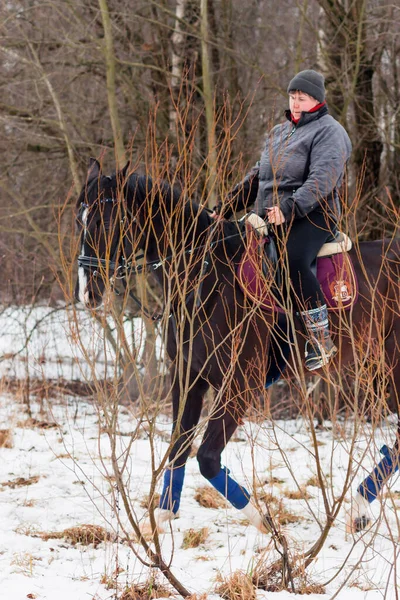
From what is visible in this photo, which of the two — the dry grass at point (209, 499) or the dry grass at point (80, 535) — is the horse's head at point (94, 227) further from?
the dry grass at point (209, 499)

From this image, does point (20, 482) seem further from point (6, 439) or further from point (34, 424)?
point (34, 424)

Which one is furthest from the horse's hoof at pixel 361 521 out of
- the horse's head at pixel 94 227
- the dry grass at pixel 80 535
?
the horse's head at pixel 94 227

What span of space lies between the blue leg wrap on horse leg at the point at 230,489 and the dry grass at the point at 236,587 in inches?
32.9

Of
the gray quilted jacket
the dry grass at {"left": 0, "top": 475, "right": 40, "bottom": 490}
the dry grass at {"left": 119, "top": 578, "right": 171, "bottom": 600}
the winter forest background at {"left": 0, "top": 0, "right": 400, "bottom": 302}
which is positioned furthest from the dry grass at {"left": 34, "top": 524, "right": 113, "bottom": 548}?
the winter forest background at {"left": 0, "top": 0, "right": 400, "bottom": 302}

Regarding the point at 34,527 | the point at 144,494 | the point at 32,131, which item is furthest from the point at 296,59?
the point at 34,527

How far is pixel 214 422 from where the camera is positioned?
4.05 m

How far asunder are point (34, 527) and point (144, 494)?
100cm

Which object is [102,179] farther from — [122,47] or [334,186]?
[122,47]

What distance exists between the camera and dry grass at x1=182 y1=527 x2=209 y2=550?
4059 mm

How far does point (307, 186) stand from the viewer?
12.8ft

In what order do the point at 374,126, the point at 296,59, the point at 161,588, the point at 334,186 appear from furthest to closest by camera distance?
the point at 374,126 → the point at 296,59 → the point at 334,186 → the point at 161,588

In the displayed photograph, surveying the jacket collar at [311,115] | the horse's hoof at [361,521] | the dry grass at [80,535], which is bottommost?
the horse's hoof at [361,521]

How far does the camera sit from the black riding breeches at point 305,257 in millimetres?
4051

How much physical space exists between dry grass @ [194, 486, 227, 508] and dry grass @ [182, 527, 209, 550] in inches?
24.6
